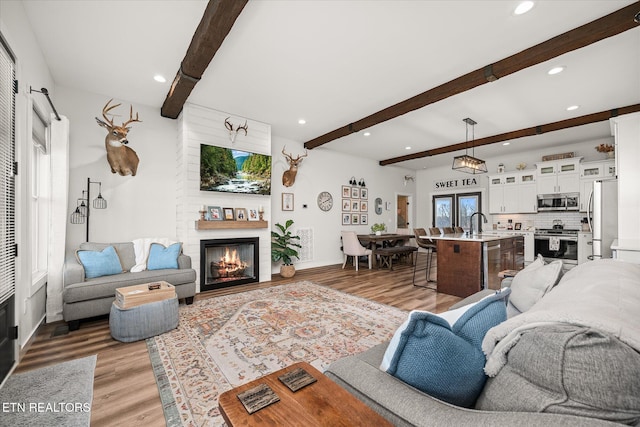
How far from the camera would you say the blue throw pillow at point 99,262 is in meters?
3.23

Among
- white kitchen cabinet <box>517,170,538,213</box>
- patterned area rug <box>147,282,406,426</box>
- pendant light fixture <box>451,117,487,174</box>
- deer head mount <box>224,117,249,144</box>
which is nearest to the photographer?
patterned area rug <box>147,282,406,426</box>

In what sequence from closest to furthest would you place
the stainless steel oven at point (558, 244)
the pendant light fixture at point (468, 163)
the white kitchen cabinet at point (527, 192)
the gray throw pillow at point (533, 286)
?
the gray throw pillow at point (533, 286), the pendant light fixture at point (468, 163), the stainless steel oven at point (558, 244), the white kitchen cabinet at point (527, 192)

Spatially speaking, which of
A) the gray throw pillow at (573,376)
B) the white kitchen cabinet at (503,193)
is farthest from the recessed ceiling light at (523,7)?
the white kitchen cabinet at (503,193)

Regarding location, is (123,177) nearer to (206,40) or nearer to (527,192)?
(206,40)

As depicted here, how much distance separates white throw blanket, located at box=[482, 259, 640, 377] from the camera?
696 millimetres

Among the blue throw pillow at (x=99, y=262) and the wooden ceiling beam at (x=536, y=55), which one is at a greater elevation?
the wooden ceiling beam at (x=536, y=55)

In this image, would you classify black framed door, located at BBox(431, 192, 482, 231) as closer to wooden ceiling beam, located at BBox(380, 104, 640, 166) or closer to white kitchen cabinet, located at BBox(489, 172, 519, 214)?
white kitchen cabinet, located at BBox(489, 172, 519, 214)

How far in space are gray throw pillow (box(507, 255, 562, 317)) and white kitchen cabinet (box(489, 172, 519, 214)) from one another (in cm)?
609

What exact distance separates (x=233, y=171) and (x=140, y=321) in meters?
2.77

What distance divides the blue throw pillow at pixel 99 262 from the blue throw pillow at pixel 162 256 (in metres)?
0.37

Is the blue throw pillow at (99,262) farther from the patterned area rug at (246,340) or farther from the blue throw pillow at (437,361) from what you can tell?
the blue throw pillow at (437,361)

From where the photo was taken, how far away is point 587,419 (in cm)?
58

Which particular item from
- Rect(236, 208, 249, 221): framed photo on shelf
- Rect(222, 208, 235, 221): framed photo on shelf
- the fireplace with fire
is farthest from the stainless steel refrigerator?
Rect(222, 208, 235, 221): framed photo on shelf

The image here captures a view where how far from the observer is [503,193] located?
7.14 metres
